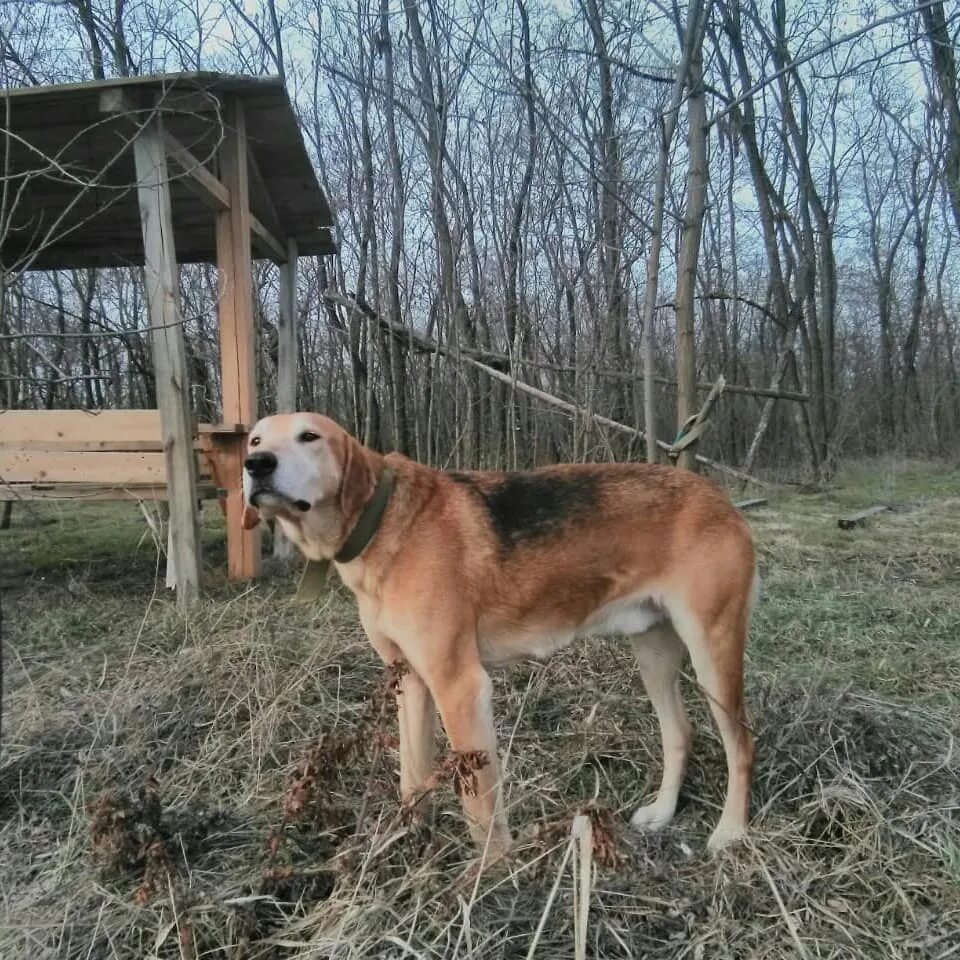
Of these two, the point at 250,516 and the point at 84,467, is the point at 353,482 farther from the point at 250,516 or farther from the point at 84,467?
the point at 84,467

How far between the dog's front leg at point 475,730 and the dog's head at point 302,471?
0.70 metres

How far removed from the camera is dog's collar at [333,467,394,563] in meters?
2.71

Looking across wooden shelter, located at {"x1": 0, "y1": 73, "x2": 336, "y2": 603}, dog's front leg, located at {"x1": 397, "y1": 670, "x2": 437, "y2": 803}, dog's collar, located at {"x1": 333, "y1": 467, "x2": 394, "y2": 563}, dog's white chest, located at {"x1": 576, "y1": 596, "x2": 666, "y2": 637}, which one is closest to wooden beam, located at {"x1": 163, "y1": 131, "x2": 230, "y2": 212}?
wooden shelter, located at {"x1": 0, "y1": 73, "x2": 336, "y2": 603}

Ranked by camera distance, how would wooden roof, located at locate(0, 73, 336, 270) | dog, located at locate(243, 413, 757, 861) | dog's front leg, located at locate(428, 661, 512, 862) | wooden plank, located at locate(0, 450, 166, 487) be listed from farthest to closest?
wooden plank, located at locate(0, 450, 166, 487) → wooden roof, located at locate(0, 73, 336, 270) → dog, located at locate(243, 413, 757, 861) → dog's front leg, located at locate(428, 661, 512, 862)

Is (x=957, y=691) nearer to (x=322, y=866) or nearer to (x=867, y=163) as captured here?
(x=322, y=866)

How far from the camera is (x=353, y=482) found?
2748 mm

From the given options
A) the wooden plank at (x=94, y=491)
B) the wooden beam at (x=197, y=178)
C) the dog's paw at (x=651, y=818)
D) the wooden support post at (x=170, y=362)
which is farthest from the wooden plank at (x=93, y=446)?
the dog's paw at (x=651, y=818)

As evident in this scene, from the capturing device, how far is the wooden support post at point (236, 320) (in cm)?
652

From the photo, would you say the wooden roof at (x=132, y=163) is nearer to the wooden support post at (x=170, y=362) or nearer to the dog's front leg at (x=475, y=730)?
the wooden support post at (x=170, y=362)

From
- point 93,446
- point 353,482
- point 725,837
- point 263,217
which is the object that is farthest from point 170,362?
point 725,837

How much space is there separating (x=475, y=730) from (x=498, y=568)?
1.90ft

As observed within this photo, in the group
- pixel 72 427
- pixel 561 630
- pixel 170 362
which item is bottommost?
pixel 561 630

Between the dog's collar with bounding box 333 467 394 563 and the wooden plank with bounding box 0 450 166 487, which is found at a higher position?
the wooden plank with bounding box 0 450 166 487

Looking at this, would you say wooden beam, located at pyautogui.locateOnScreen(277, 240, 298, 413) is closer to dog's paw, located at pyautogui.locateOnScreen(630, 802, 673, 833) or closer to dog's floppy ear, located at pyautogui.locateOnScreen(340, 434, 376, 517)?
dog's floppy ear, located at pyautogui.locateOnScreen(340, 434, 376, 517)
